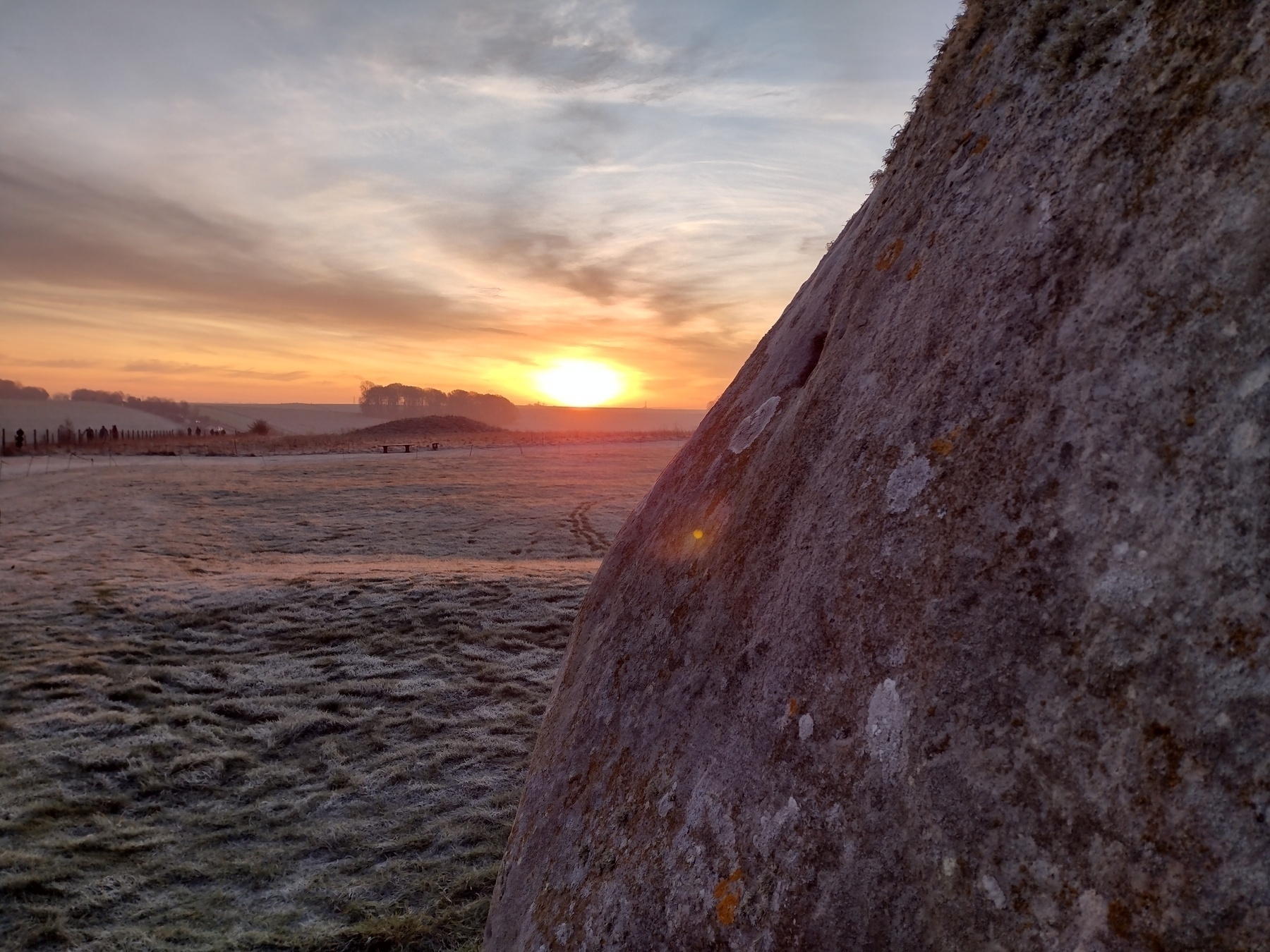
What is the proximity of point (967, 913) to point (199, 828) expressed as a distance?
6.14 meters

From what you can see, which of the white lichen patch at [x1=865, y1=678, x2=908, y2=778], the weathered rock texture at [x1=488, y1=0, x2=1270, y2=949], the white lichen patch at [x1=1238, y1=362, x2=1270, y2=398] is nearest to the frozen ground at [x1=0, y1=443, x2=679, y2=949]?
the weathered rock texture at [x1=488, y1=0, x2=1270, y2=949]

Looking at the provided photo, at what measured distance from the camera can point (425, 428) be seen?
62781 mm

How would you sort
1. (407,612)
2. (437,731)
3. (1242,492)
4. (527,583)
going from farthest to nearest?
(527,583) → (407,612) → (437,731) → (1242,492)

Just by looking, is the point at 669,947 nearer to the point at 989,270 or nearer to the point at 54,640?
the point at 989,270

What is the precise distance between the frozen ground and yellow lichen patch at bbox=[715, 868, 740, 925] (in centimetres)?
315

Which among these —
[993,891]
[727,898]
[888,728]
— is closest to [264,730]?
[727,898]

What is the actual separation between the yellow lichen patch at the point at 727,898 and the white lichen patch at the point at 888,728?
1.89 feet

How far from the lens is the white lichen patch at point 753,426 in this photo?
11.6 ft

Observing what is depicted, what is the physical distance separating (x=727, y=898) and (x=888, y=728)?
70 cm

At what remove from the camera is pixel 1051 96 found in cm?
250

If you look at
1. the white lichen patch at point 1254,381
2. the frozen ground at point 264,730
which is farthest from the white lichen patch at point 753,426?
the frozen ground at point 264,730

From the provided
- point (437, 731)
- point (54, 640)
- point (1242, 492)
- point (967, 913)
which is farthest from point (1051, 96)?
point (54, 640)

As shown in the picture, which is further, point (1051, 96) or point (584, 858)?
point (584, 858)

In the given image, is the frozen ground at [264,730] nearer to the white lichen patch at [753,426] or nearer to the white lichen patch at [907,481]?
the white lichen patch at [753,426]
